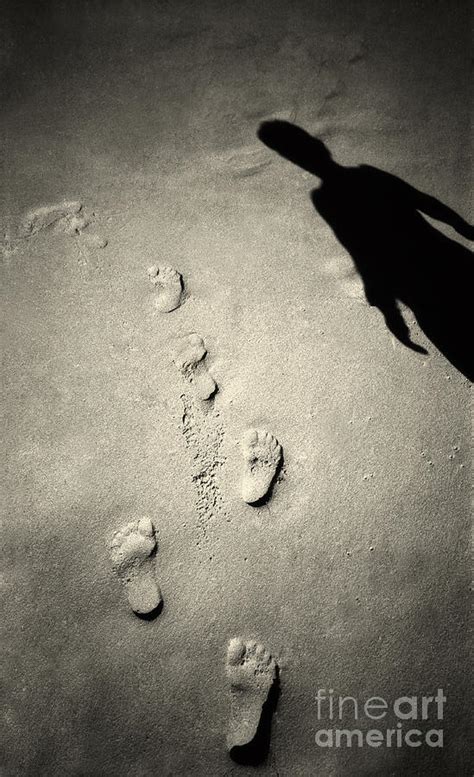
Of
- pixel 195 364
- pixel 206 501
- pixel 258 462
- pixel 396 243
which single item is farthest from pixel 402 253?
pixel 206 501

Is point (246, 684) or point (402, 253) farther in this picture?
point (402, 253)

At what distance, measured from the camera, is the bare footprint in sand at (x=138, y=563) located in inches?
110

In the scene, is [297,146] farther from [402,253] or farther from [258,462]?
[258,462]

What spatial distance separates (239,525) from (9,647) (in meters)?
1.55

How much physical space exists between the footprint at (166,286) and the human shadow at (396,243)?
3.85ft

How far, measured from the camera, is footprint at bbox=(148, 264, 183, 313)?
3.27 metres

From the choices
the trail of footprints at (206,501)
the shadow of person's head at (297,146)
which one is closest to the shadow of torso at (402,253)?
the shadow of person's head at (297,146)

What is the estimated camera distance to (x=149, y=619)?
2797 millimetres

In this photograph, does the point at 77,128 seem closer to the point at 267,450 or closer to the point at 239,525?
the point at 267,450

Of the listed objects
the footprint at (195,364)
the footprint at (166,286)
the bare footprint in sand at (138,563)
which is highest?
the footprint at (166,286)

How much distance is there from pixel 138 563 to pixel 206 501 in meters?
0.55

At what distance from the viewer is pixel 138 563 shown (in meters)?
2.86

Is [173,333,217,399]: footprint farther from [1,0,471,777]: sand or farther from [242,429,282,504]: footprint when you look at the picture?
[242,429,282,504]: footprint

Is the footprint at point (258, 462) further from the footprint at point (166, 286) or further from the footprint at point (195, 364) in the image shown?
the footprint at point (166, 286)
